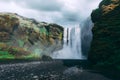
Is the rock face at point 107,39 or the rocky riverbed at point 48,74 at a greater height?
the rock face at point 107,39

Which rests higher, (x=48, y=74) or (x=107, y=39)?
(x=107, y=39)

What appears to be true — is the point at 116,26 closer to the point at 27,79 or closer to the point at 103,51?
the point at 103,51

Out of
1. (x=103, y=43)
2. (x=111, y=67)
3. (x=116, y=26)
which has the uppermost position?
(x=116, y=26)

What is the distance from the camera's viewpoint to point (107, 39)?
153250 mm

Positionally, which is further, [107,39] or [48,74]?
[107,39]

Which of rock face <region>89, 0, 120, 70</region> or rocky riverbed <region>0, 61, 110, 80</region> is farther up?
rock face <region>89, 0, 120, 70</region>

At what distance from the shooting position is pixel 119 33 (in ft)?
491

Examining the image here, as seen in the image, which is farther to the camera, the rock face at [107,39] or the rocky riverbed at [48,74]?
the rock face at [107,39]

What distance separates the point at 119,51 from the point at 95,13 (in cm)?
5283

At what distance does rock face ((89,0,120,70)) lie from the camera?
143 m

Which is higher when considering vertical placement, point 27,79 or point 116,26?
point 116,26

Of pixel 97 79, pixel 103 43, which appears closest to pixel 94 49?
pixel 103 43

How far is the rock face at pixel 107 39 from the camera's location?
143000mm

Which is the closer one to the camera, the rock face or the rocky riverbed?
the rocky riverbed
